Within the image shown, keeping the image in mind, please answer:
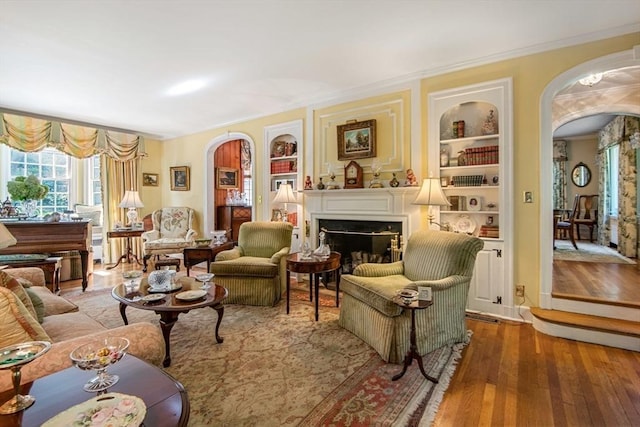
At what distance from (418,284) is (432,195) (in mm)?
1195

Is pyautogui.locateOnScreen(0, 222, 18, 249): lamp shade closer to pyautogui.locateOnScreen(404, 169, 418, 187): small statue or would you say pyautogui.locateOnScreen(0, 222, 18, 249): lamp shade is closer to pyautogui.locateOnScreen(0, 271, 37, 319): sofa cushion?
pyautogui.locateOnScreen(0, 271, 37, 319): sofa cushion

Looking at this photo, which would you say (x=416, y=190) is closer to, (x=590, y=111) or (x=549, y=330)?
(x=549, y=330)

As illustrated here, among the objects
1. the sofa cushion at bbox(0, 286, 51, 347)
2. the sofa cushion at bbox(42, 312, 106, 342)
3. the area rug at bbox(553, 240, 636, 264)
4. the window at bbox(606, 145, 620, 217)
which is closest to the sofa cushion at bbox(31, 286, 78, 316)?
the sofa cushion at bbox(42, 312, 106, 342)

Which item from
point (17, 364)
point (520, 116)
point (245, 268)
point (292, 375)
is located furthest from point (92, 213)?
point (520, 116)

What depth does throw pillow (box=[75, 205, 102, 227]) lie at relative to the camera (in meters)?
5.91

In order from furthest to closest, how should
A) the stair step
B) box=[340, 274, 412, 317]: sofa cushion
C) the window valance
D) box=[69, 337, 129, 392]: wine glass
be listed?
1. the window valance
2. the stair step
3. box=[340, 274, 412, 317]: sofa cushion
4. box=[69, 337, 129, 392]: wine glass

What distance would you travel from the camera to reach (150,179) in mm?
6871

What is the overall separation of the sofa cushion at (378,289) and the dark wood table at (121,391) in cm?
155

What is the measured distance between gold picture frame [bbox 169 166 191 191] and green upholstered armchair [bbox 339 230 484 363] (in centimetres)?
481

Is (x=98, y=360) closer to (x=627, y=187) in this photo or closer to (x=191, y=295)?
(x=191, y=295)

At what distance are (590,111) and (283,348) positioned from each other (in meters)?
4.85

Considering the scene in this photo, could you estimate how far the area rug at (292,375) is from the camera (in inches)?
71.2

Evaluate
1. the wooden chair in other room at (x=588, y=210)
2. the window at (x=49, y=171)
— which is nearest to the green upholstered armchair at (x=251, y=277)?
the window at (x=49, y=171)

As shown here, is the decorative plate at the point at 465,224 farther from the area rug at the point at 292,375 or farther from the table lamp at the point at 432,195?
the area rug at the point at 292,375
